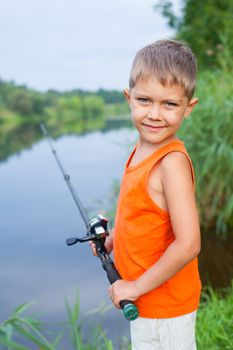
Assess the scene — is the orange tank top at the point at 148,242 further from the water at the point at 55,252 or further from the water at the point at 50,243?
the water at the point at 50,243

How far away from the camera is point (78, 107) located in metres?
51.2

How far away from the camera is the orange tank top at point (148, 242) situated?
142 centimetres

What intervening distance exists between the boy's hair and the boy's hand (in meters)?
0.51

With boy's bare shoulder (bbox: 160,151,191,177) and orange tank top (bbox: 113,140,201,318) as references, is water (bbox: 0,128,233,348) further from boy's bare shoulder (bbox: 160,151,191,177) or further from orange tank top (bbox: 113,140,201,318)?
boy's bare shoulder (bbox: 160,151,191,177)

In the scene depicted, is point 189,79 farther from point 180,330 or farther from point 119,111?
point 119,111

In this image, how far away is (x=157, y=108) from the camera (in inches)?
54.6

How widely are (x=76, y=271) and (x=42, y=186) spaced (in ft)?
14.9

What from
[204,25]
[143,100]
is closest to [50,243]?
[143,100]

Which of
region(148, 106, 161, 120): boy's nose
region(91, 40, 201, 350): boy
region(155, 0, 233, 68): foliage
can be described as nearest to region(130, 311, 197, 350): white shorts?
region(91, 40, 201, 350): boy

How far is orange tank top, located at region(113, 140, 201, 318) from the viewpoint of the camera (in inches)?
56.0

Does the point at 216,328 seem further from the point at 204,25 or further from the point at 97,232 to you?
the point at 204,25

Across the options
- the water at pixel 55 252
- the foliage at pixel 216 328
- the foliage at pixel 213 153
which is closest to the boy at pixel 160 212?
the foliage at pixel 216 328

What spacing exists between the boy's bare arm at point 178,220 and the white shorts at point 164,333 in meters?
0.15

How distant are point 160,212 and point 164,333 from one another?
346 mm
